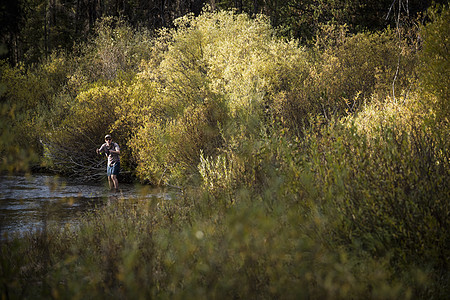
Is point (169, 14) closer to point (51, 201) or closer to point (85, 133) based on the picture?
point (85, 133)

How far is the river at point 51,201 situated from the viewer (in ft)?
35.2

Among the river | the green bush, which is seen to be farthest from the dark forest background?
the green bush

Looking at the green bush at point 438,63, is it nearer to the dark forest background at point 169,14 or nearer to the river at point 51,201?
the river at point 51,201

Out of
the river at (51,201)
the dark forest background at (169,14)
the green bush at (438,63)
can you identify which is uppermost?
the dark forest background at (169,14)

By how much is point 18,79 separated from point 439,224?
3031 cm

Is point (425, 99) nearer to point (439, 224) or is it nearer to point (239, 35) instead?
point (439, 224)

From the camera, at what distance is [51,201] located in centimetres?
1418

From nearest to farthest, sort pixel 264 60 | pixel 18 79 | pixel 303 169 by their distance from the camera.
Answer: pixel 303 169 → pixel 264 60 → pixel 18 79

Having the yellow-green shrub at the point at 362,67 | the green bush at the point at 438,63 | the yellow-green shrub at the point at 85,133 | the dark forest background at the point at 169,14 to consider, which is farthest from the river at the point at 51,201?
the dark forest background at the point at 169,14

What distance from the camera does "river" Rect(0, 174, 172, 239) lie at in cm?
1074

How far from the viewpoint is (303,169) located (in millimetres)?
6930

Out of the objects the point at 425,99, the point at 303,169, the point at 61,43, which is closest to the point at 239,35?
the point at 425,99

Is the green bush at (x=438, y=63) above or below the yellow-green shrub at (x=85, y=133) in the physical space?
above

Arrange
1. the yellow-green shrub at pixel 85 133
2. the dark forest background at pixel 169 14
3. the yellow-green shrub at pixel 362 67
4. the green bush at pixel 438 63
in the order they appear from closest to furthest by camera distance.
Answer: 1. the green bush at pixel 438 63
2. the yellow-green shrub at pixel 362 67
3. the yellow-green shrub at pixel 85 133
4. the dark forest background at pixel 169 14
